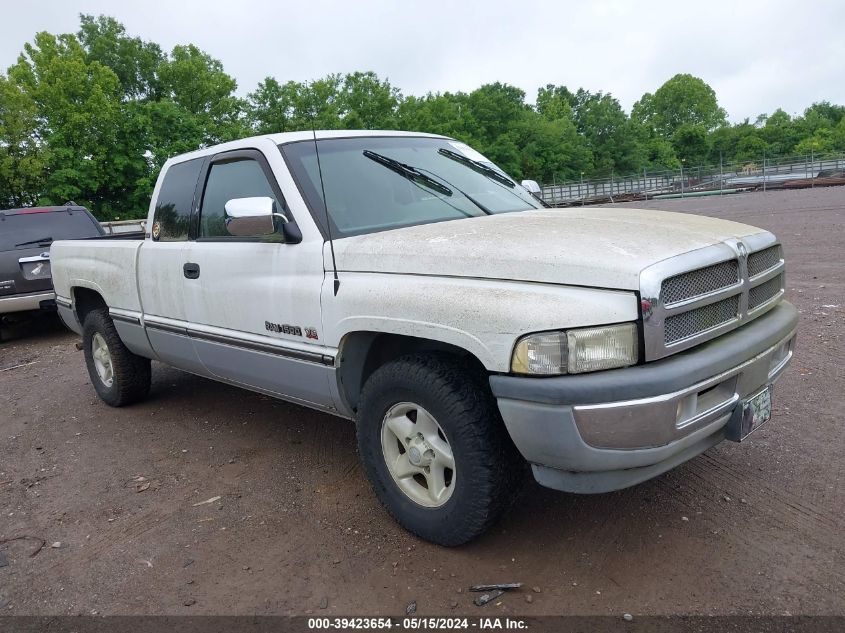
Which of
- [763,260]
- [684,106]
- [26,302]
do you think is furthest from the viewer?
[684,106]

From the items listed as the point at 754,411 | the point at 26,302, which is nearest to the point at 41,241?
the point at 26,302

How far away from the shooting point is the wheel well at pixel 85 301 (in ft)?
18.9

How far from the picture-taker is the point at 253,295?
3758 mm

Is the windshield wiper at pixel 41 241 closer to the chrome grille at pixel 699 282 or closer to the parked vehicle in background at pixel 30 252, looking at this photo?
the parked vehicle in background at pixel 30 252

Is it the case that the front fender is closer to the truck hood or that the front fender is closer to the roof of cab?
the truck hood

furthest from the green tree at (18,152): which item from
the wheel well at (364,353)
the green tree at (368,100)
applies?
the wheel well at (364,353)

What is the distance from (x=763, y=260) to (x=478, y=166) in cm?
192

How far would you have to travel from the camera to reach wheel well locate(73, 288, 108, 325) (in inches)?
227

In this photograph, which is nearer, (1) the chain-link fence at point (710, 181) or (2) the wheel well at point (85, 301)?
(2) the wheel well at point (85, 301)

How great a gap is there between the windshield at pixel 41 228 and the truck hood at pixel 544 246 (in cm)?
761

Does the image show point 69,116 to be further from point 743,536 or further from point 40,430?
point 743,536

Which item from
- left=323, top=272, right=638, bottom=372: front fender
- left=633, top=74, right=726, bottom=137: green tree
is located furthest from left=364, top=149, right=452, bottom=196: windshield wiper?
left=633, top=74, right=726, bottom=137: green tree

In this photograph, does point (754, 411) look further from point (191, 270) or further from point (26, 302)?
point (26, 302)

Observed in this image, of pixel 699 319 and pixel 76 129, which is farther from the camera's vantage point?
pixel 76 129
